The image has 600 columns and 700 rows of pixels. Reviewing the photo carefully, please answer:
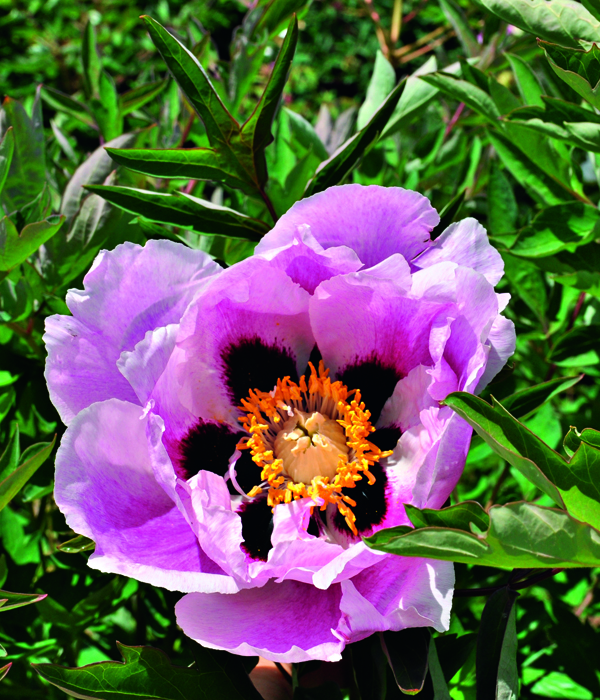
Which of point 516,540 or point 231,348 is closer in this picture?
point 516,540

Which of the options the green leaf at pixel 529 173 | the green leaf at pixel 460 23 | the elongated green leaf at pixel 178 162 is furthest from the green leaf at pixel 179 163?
the green leaf at pixel 460 23

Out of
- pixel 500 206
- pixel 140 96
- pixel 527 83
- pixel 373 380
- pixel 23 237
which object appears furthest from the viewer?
pixel 140 96

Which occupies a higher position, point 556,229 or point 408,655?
point 556,229

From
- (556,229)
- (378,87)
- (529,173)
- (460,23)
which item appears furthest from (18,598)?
(460,23)

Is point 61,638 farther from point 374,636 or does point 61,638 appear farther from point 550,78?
point 550,78

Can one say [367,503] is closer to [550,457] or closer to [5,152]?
[550,457]

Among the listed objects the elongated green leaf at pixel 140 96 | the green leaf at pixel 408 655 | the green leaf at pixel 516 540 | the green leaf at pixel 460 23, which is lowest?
the green leaf at pixel 408 655

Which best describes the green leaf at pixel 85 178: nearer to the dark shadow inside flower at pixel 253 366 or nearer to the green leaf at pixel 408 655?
the dark shadow inside flower at pixel 253 366

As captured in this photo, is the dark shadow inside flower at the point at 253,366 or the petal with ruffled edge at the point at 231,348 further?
the dark shadow inside flower at the point at 253,366
